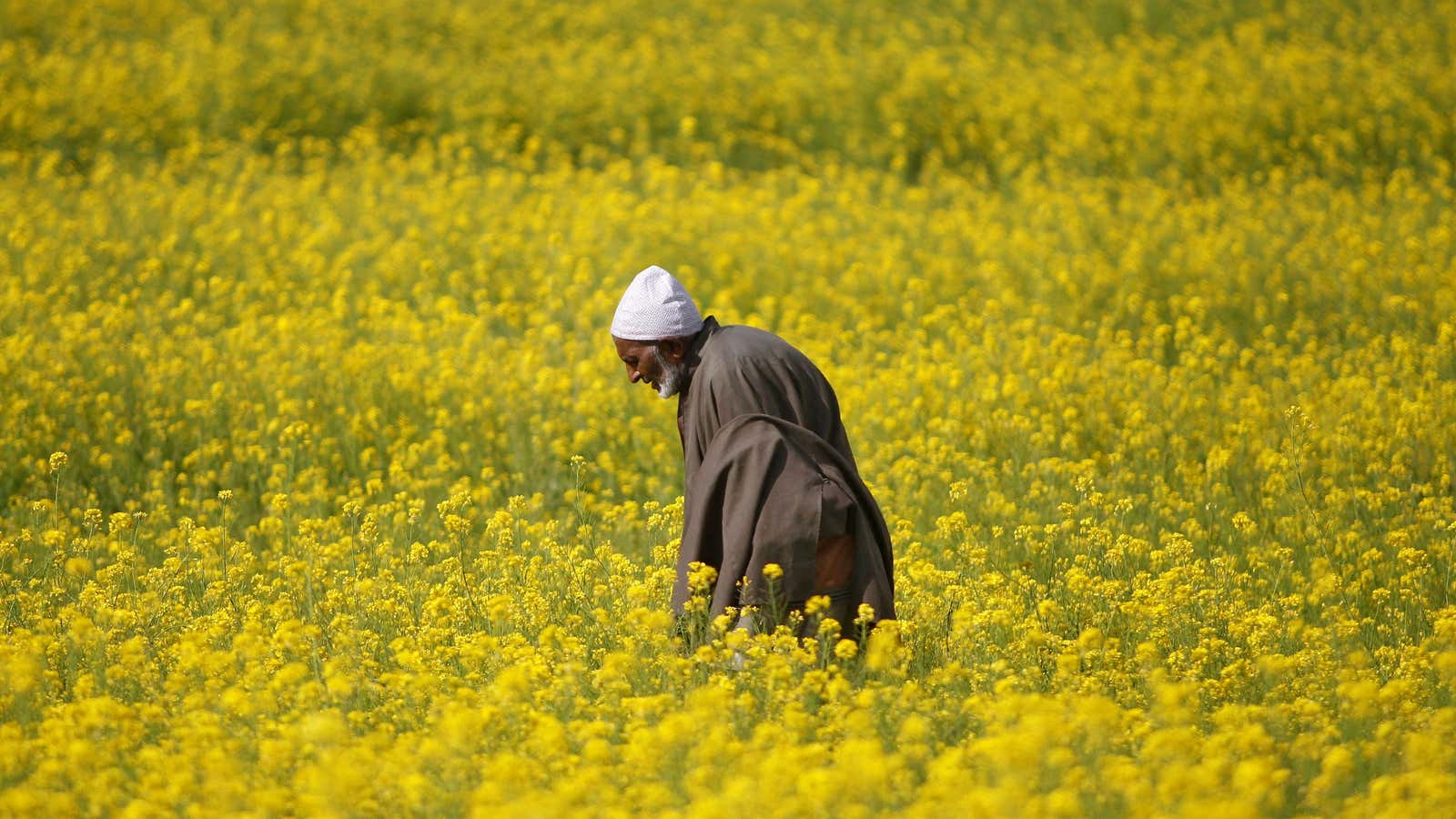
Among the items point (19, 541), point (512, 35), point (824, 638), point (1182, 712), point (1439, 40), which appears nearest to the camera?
point (1182, 712)

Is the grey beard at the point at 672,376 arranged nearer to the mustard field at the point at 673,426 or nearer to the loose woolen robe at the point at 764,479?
the loose woolen robe at the point at 764,479

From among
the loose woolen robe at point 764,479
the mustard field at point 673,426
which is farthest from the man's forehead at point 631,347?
the mustard field at point 673,426

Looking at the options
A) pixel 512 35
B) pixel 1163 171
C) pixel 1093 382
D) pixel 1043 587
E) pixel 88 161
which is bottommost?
pixel 1043 587

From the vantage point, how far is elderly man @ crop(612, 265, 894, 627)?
13.1 ft

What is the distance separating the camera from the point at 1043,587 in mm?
5004

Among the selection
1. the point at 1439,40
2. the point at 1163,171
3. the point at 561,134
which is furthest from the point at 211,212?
the point at 1439,40

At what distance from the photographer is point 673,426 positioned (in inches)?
285

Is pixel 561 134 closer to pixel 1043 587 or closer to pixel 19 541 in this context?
pixel 19 541

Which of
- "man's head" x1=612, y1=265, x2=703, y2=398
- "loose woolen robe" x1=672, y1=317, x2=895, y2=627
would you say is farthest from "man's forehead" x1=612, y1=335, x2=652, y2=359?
"loose woolen robe" x1=672, y1=317, x2=895, y2=627

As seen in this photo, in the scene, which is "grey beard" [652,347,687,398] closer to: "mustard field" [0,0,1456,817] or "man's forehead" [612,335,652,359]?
"man's forehead" [612,335,652,359]

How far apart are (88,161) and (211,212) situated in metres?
3.06

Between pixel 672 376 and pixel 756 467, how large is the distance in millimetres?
512

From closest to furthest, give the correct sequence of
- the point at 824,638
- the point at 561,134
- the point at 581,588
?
the point at 824,638
the point at 581,588
the point at 561,134

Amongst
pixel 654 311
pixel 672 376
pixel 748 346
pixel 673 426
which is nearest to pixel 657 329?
pixel 654 311
